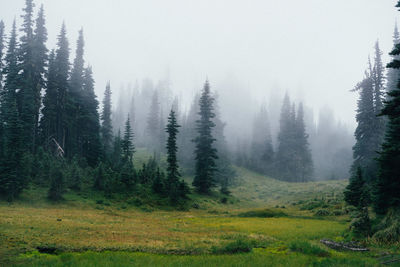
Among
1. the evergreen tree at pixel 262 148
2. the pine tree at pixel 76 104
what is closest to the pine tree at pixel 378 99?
the evergreen tree at pixel 262 148

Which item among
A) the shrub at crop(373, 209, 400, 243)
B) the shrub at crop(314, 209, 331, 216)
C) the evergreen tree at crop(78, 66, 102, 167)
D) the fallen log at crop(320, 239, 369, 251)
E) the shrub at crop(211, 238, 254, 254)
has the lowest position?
the shrub at crop(314, 209, 331, 216)

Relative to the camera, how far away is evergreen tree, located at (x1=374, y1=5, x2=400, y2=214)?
16500 millimetres

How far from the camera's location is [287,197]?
58469 millimetres

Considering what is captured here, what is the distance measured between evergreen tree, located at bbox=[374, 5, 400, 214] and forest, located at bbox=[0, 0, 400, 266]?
8 cm

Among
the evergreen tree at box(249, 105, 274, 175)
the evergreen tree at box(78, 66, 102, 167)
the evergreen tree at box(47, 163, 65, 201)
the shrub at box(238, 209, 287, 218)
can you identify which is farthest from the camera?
the evergreen tree at box(249, 105, 274, 175)

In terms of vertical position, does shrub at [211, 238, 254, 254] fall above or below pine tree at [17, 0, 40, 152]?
below

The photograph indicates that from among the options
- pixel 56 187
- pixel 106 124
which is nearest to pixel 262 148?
pixel 106 124

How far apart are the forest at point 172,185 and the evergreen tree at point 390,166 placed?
79 mm

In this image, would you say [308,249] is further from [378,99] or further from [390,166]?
[378,99]

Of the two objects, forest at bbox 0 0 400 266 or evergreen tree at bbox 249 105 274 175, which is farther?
evergreen tree at bbox 249 105 274 175

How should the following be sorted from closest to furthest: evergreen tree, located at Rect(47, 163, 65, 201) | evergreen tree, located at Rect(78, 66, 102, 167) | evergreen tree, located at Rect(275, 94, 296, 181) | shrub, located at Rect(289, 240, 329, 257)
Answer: shrub, located at Rect(289, 240, 329, 257)
evergreen tree, located at Rect(47, 163, 65, 201)
evergreen tree, located at Rect(78, 66, 102, 167)
evergreen tree, located at Rect(275, 94, 296, 181)

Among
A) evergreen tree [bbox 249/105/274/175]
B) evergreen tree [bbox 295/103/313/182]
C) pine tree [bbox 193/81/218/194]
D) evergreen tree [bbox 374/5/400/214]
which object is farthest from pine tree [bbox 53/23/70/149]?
evergreen tree [bbox 295/103/313/182]

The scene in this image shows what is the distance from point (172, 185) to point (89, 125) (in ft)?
85.6

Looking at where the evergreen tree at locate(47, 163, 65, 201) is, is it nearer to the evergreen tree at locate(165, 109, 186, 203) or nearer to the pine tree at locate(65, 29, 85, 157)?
the evergreen tree at locate(165, 109, 186, 203)
